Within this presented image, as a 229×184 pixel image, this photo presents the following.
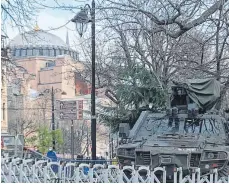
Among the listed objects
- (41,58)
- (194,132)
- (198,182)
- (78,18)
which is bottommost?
(198,182)

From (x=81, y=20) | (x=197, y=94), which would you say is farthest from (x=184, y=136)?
(x=81, y=20)

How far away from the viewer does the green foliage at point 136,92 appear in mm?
20875

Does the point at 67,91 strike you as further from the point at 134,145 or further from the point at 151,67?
the point at 134,145

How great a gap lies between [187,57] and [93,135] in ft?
19.1

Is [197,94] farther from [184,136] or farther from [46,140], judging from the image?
[46,140]

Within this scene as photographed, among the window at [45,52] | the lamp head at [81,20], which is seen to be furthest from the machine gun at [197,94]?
the window at [45,52]

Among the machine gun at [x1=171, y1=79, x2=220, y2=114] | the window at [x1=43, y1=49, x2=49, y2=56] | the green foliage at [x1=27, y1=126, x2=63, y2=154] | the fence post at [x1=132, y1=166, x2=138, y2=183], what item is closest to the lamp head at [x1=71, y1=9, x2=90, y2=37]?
the machine gun at [x1=171, y1=79, x2=220, y2=114]

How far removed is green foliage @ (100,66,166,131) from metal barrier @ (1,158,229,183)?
Result: 9.09 meters

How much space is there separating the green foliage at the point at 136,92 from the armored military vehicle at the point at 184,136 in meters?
6.02

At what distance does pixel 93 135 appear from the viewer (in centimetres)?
1645

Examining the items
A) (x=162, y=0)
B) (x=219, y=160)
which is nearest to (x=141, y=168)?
(x=219, y=160)

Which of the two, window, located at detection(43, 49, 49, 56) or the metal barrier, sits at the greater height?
window, located at detection(43, 49, 49, 56)

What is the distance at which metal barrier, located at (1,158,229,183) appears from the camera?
10406 mm

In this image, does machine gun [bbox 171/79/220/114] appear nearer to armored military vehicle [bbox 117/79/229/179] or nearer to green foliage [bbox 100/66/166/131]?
armored military vehicle [bbox 117/79/229/179]
